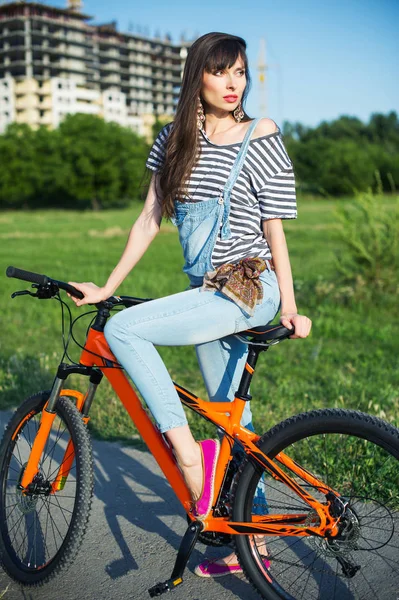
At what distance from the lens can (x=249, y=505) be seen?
2.83 m

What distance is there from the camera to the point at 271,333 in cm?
270

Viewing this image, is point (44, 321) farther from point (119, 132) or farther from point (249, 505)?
point (119, 132)

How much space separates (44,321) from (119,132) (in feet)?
229

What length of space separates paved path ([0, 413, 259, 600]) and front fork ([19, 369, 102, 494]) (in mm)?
418

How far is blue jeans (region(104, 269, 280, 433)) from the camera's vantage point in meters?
2.77

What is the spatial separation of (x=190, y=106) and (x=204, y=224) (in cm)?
52

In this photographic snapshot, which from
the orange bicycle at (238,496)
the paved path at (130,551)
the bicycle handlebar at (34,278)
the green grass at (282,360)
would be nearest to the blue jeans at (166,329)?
Answer: the orange bicycle at (238,496)

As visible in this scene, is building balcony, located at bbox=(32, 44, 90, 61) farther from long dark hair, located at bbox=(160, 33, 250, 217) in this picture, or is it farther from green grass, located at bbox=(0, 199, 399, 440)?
long dark hair, located at bbox=(160, 33, 250, 217)

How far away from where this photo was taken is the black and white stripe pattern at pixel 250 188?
9.41ft

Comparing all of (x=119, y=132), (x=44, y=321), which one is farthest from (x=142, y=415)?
(x=119, y=132)

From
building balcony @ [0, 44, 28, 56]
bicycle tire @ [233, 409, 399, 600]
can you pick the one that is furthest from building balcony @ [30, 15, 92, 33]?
bicycle tire @ [233, 409, 399, 600]

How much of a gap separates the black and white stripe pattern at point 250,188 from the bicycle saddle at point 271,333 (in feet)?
1.11

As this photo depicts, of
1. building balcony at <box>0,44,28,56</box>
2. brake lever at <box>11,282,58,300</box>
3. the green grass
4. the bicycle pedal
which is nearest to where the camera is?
the bicycle pedal

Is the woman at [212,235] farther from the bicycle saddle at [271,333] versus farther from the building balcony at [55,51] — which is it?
the building balcony at [55,51]
